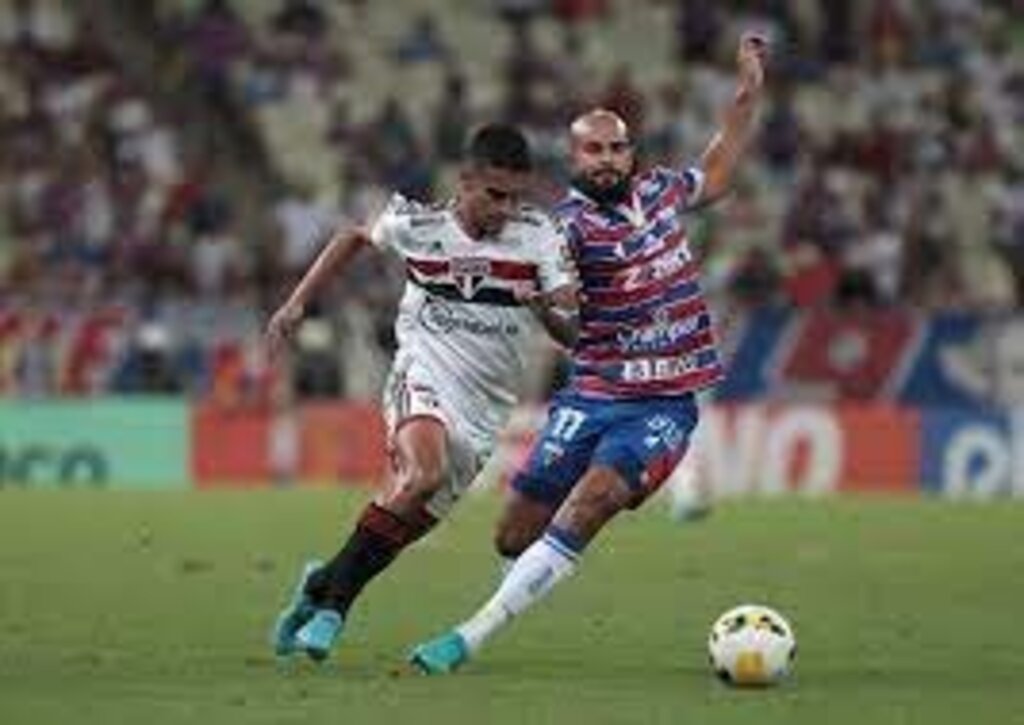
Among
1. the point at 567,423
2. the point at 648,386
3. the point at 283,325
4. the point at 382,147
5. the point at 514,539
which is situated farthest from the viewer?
the point at 382,147

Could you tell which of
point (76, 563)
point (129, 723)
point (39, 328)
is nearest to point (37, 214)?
point (39, 328)

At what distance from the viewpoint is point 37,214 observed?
98.6 ft

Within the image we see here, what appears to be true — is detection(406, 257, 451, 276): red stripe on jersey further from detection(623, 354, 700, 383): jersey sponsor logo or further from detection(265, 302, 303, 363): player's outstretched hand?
detection(623, 354, 700, 383): jersey sponsor logo

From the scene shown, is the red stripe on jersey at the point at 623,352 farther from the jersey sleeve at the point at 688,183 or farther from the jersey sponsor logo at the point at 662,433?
the jersey sleeve at the point at 688,183

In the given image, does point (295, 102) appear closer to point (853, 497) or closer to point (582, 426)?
point (853, 497)

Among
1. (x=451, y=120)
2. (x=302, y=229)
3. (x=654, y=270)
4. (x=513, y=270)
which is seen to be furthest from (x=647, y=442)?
(x=451, y=120)

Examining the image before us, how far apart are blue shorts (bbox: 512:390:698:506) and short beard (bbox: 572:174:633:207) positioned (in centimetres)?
81

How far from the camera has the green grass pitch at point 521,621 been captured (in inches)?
432

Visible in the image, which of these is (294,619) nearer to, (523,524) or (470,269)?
(523,524)

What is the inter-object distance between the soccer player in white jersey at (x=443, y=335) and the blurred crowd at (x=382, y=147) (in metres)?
15.7

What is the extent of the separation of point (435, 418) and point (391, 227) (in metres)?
0.79

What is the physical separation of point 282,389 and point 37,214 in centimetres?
302

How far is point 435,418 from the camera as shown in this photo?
12.6 meters

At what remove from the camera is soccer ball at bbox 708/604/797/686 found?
38.4ft
